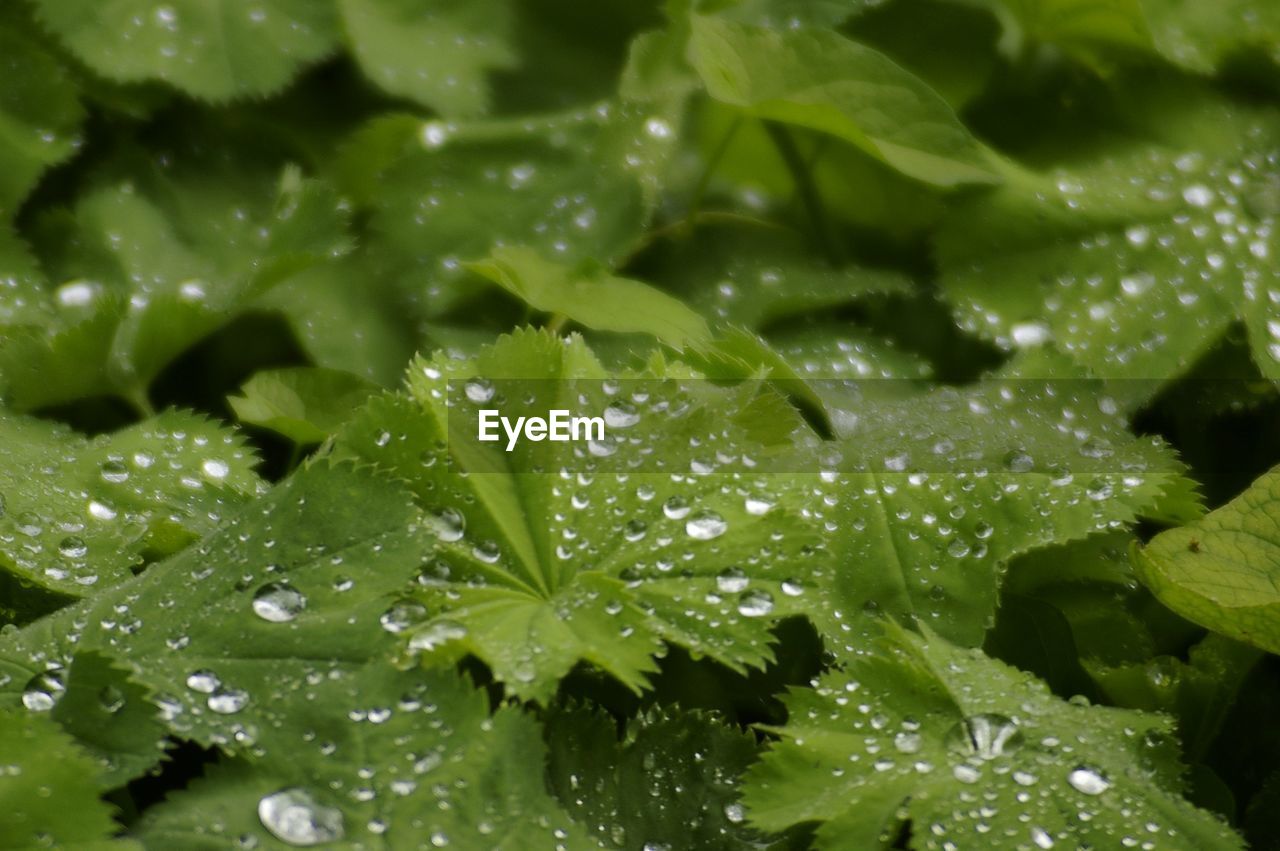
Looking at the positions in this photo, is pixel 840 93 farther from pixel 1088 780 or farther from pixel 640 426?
pixel 1088 780

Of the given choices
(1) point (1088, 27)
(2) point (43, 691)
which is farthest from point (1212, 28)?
(2) point (43, 691)

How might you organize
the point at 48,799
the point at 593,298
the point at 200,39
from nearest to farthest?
the point at 48,799, the point at 593,298, the point at 200,39

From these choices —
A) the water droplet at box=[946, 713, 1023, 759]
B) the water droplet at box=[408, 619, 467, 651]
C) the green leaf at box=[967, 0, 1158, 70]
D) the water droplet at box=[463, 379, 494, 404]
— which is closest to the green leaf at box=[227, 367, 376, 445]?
the water droplet at box=[463, 379, 494, 404]

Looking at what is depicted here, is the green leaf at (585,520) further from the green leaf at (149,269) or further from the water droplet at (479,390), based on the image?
the green leaf at (149,269)

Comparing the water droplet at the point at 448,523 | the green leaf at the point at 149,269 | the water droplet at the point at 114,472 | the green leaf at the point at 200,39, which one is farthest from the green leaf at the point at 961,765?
the green leaf at the point at 200,39

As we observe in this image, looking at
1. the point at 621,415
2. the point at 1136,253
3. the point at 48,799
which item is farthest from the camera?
the point at 1136,253

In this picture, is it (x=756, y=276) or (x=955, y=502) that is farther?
(x=756, y=276)

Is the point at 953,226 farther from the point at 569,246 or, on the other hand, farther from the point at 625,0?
the point at 625,0
